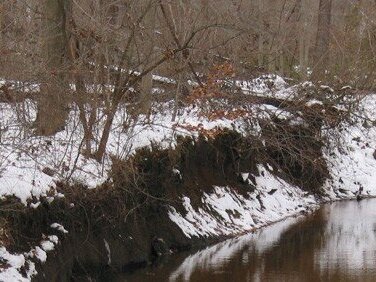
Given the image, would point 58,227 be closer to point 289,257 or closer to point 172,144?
point 172,144

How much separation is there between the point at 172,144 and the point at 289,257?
3223mm

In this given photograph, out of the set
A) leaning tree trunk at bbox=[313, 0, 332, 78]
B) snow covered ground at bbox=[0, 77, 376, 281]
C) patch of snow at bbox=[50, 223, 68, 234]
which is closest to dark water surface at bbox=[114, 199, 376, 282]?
snow covered ground at bbox=[0, 77, 376, 281]

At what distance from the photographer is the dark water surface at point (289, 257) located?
11.9 metres

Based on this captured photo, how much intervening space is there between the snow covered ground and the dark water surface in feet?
2.49

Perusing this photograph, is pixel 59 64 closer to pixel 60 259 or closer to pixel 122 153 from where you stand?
pixel 122 153

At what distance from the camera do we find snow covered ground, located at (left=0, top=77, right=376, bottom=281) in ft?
34.0

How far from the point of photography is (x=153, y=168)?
1372 centimetres

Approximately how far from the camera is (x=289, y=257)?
1345 cm

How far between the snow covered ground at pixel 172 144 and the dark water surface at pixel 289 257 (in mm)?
759

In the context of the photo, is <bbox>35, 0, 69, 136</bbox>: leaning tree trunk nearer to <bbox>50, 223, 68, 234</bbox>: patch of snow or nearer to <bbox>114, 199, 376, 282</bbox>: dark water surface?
<bbox>50, 223, 68, 234</bbox>: patch of snow

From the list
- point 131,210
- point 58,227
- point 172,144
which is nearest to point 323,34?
point 172,144

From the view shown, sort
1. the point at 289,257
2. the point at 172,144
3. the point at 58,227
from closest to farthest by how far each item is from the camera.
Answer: the point at 58,227 < the point at 289,257 < the point at 172,144

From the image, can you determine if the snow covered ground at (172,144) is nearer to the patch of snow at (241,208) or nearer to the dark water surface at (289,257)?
the patch of snow at (241,208)

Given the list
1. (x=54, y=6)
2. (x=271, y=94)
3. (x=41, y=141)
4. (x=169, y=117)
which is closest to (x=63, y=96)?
(x=41, y=141)
